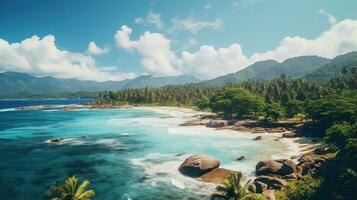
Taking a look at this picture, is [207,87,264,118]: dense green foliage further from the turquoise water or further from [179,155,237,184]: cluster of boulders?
[179,155,237,184]: cluster of boulders

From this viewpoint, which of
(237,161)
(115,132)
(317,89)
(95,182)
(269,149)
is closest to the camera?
(95,182)

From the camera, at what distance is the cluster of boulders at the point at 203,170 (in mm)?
53075

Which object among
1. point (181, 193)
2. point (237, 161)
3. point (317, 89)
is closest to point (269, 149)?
point (237, 161)

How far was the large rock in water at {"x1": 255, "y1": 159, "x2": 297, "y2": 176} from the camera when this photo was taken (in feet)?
165

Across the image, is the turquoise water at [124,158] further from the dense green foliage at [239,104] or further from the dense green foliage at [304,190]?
the dense green foliage at [239,104]

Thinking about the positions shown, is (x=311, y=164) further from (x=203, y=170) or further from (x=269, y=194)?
(x=203, y=170)

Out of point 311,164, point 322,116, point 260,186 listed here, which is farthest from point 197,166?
point 322,116

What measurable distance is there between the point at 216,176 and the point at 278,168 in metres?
10.5

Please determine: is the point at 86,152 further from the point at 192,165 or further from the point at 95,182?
the point at 192,165

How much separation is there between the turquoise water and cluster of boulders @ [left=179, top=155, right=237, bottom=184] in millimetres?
1808

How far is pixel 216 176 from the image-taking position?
52.9 meters

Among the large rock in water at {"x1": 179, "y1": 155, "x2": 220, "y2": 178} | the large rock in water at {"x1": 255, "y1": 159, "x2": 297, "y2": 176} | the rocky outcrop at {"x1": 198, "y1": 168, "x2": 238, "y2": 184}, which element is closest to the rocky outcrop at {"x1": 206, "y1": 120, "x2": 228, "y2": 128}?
the large rock in water at {"x1": 179, "y1": 155, "x2": 220, "y2": 178}

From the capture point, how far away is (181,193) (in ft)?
152

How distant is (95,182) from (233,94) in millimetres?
87229
